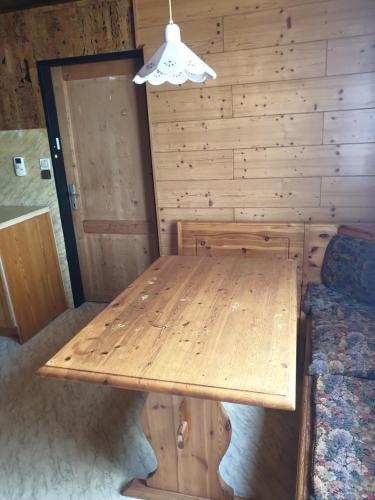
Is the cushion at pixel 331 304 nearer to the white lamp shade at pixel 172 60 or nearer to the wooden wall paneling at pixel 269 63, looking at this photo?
the wooden wall paneling at pixel 269 63

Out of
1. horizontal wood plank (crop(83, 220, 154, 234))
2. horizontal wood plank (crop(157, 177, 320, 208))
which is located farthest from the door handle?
horizontal wood plank (crop(157, 177, 320, 208))

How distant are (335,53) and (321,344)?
1743 mm

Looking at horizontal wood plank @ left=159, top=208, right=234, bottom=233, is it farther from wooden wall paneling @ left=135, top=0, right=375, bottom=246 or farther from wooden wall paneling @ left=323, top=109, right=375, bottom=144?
wooden wall paneling @ left=323, top=109, right=375, bottom=144

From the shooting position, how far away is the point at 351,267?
236cm

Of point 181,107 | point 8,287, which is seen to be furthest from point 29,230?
point 181,107

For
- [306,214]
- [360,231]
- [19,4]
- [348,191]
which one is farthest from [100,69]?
[360,231]

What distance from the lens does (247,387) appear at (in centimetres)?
117

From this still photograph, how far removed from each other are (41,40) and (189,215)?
1741mm

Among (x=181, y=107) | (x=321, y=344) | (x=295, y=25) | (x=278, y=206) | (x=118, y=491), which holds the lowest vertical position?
(x=118, y=491)

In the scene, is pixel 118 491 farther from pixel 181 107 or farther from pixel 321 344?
pixel 181 107

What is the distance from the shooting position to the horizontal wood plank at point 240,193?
2.63 m

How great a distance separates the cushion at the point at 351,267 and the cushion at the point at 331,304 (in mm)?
38

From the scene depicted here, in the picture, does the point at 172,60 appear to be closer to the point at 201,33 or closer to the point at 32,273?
the point at 201,33

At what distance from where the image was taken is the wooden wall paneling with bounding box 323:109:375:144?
2379 millimetres
